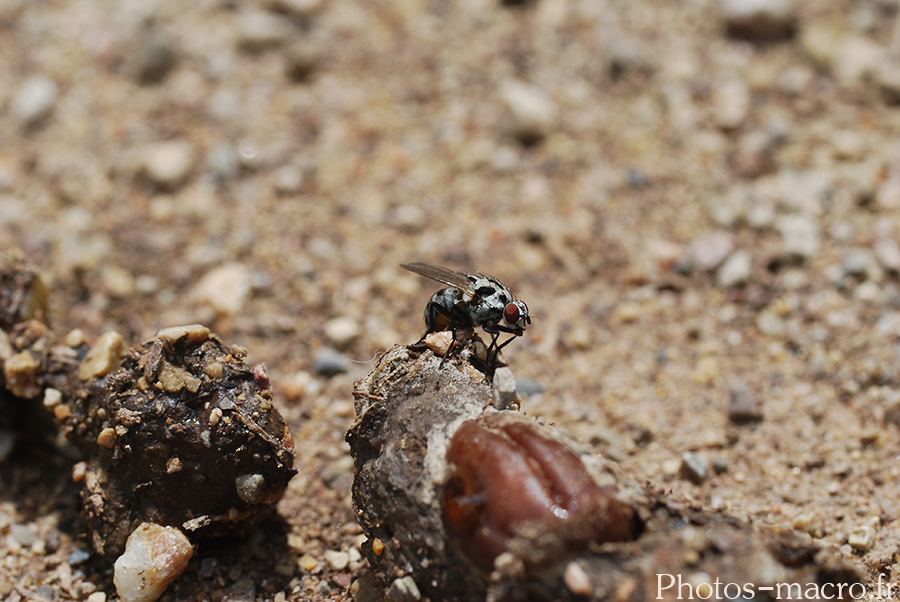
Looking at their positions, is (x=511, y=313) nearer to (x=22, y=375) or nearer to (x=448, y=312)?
(x=448, y=312)

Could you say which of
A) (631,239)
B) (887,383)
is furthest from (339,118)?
(887,383)

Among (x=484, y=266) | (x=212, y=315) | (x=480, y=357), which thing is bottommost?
(x=212, y=315)

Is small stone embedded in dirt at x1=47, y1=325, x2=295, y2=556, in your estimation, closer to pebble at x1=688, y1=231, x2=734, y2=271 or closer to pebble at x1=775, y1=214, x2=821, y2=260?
pebble at x1=688, y1=231, x2=734, y2=271

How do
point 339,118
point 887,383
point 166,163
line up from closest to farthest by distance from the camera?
→ point 887,383 → point 166,163 → point 339,118

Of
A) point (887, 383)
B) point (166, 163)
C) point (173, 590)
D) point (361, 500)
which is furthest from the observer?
point (166, 163)

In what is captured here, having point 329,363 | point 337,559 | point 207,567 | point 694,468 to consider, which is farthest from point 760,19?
point 207,567

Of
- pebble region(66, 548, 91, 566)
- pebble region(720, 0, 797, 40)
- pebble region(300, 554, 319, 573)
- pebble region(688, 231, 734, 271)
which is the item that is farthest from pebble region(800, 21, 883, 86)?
pebble region(66, 548, 91, 566)

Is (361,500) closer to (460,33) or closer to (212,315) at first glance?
(212,315)

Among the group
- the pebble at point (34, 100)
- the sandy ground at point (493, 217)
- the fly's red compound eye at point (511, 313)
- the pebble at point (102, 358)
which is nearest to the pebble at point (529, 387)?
the sandy ground at point (493, 217)
